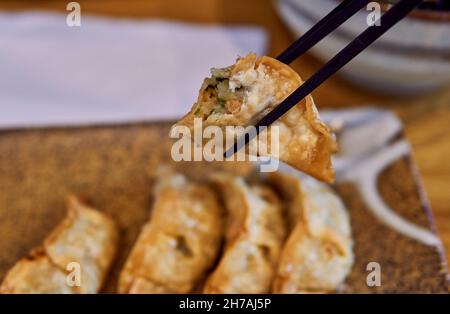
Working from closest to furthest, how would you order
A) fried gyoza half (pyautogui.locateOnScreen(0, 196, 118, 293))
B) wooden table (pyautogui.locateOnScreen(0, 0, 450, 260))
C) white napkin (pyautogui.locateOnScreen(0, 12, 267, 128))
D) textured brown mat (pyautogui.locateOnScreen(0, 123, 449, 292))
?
fried gyoza half (pyautogui.locateOnScreen(0, 196, 118, 293)), textured brown mat (pyautogui.locateOnScreen(0, 123, 449, 292)), wooden table (pyautogui.locateOnScreen(0, 0, 450, 260)), white napkin (pyautogui.locateOnScreen(0, 12, 267, 128))

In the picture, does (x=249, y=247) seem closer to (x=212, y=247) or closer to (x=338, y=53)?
(x=212, y=247)

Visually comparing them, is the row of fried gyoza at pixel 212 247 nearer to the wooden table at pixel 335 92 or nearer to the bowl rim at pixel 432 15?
the wooden table at pixel 335 92

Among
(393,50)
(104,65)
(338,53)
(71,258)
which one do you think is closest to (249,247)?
(71,258)

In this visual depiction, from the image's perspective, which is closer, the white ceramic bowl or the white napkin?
the white ceramic bowl

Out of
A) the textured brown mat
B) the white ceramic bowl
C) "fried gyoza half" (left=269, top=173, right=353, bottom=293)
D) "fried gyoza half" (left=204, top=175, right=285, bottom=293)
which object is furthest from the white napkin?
"fried gyoza half" (left=269, top=173, right=353, bottom=293)

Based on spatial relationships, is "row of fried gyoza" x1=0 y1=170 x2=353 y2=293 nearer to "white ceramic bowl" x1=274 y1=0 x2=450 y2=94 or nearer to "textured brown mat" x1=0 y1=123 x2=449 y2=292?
"textured brown mat" x1=0 y1=123 x2=449 y2=292
